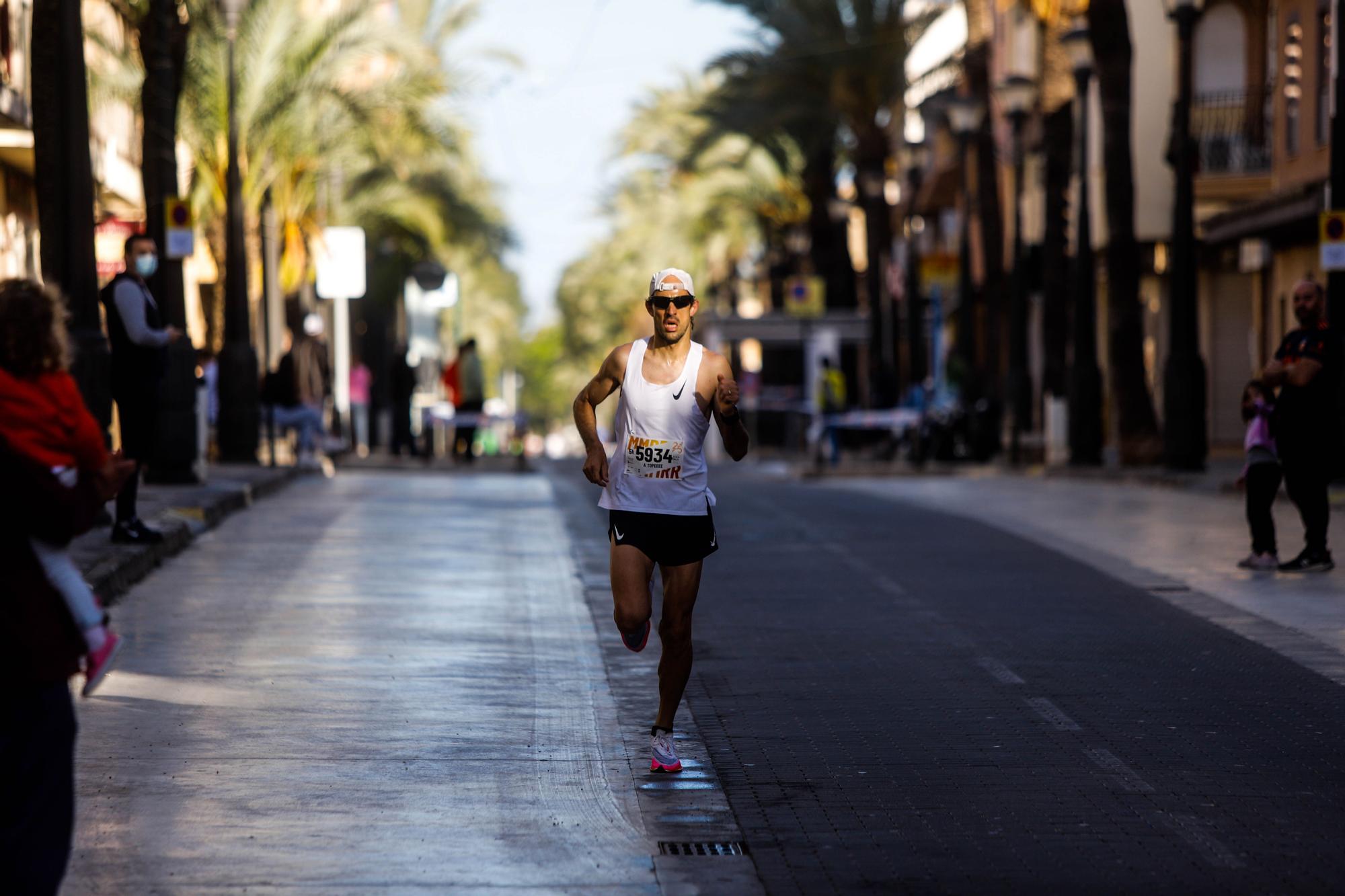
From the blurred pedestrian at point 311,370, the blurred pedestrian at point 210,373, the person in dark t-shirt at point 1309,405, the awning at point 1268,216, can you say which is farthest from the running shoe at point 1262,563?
the blurred pedestrian at point 210,373

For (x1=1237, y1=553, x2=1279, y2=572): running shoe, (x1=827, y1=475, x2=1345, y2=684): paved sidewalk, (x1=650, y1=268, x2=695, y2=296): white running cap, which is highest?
(x1=650, y1=268, x2=695, y2=296): white running cap

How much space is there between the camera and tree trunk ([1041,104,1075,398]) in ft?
120

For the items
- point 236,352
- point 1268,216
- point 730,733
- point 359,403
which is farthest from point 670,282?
point 359,403

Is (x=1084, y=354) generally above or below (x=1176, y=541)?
above

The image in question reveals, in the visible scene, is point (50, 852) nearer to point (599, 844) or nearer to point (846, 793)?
point (599, 844)

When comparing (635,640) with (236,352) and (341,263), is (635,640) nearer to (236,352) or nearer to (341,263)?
(236,352)

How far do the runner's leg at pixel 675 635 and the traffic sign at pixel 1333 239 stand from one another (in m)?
14.8

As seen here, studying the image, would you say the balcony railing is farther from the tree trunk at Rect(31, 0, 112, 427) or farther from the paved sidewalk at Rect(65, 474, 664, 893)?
the tree trunk at Rect(31, 0, 112, 427)

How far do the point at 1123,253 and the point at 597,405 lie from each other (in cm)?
2216

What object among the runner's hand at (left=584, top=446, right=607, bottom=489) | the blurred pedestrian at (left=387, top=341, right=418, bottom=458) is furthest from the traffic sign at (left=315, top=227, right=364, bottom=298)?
the runner's hand at (left=584, top=446, right=607, bottom=489)

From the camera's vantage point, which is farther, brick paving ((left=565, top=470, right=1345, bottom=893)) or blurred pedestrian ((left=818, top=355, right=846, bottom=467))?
blurred pedestrian ((left=818, top=355, right=846, bottom=467))

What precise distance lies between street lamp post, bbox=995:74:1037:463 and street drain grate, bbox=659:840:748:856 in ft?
90.5

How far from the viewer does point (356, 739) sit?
8.27 meters

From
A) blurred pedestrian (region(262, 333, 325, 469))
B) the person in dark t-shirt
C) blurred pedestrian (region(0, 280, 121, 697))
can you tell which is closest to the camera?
blurred pedestrian (region(0, 280, 121, 697))
